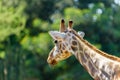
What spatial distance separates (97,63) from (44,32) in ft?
36.3

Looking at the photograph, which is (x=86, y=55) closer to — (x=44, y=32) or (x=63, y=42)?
(x=63, y=42)

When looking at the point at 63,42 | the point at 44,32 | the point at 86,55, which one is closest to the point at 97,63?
the point at 86,55

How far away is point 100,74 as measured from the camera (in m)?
3.55

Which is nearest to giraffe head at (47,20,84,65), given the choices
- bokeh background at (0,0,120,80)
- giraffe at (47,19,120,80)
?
giraffe at (47,19,120,80)

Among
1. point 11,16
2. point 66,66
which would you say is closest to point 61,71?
point 66,66

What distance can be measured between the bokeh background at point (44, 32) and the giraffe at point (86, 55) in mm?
9218

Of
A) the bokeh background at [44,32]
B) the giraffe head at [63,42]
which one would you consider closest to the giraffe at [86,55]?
the giraffe head at [63,42]

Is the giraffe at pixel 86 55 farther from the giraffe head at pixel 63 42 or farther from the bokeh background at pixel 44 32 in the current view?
the bokeh background at pixel 44 32

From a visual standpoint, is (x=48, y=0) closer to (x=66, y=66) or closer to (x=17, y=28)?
(x=17, y=28)

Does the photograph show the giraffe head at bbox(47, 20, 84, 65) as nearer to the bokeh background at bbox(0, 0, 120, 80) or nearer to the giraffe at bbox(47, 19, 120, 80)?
the giraffe at bbox(47, 19, 120, 80)

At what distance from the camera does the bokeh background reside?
1352 cm

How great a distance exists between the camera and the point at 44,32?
47.9ft

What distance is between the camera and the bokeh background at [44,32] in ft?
44.3

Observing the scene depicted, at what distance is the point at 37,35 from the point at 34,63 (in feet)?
3.46
